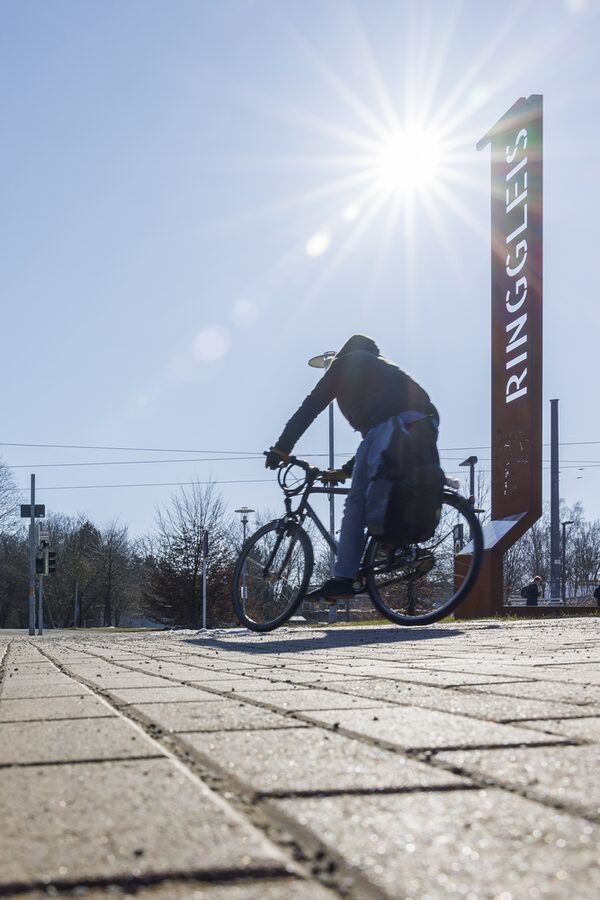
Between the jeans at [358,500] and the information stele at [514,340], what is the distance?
44.9ft

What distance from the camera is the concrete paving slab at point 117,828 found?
971 mm

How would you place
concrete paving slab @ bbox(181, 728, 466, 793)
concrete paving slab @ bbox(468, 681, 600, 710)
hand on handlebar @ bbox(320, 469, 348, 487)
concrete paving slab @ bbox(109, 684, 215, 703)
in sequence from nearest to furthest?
concrete paving slab @ bbox(181, 728, 466, 793), concrete paving slab @ bbox(468, 681, 600, 710), concrete paving slab @ bbox(109, 684, 215, 703), hand on handlebar @ bbox(320, 469, 348, 487)

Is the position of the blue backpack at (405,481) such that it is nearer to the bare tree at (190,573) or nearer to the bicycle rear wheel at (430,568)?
the bicycle rear wheel at (430,568)

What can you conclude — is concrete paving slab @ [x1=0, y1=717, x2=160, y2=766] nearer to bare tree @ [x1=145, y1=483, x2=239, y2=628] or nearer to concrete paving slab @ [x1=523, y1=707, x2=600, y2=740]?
concrete paving slab @ [x1=523, y1=707, x2=600, y2=740]

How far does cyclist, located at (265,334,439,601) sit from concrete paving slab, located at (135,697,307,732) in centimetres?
247

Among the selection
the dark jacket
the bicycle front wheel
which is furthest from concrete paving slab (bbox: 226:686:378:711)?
the bicycle front wheel

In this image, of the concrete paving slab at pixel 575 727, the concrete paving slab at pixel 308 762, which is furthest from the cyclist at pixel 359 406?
the concrete paving slab at pixel 308 762

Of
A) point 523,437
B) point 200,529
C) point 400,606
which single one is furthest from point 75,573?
point 400,606

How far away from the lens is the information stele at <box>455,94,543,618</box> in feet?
61.4

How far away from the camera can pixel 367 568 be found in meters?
5.10

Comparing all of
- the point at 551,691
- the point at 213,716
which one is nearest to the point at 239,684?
the point at 213,716

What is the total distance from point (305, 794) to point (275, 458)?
4.48 metres

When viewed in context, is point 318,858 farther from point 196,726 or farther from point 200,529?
point 200,529

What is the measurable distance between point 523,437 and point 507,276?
404 centimetres
